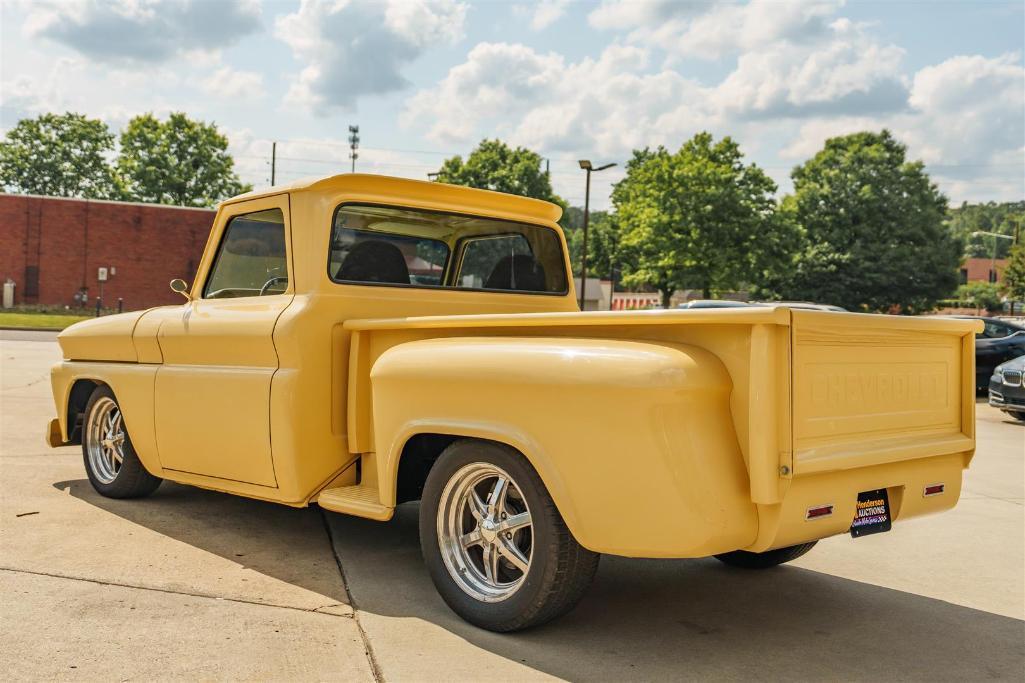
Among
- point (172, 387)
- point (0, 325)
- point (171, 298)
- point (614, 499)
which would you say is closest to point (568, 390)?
point (614, 499)

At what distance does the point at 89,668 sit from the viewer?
11.0 ft

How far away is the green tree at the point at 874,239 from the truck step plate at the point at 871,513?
4820 centimetres

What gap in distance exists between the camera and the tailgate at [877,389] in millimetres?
3352

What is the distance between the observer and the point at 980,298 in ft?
263

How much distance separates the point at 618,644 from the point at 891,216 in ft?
173

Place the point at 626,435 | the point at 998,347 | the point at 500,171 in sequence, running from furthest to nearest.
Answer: the point at 500,171 < the point at 998,347 < the point at 626,435

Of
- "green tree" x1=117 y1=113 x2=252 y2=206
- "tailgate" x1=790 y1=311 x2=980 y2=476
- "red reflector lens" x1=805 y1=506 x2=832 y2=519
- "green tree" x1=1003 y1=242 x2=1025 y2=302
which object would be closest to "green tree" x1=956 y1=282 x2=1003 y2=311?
"green tree" x1=1003 y1=242 x2=1025 y2=302

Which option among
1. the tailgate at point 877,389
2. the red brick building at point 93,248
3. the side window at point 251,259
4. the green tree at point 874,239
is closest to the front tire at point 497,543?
the tailgate at point 877,389

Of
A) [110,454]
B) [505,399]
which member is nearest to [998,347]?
[110,454]

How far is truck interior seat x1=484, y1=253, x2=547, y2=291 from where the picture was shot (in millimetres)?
5723

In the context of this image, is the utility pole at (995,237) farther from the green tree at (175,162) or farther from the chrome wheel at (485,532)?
the chrome wheel at (485,532)

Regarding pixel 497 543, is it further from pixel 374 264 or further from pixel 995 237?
pixel 995 237

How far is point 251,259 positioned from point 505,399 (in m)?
2.36

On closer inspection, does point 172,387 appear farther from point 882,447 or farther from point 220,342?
point 882,447
